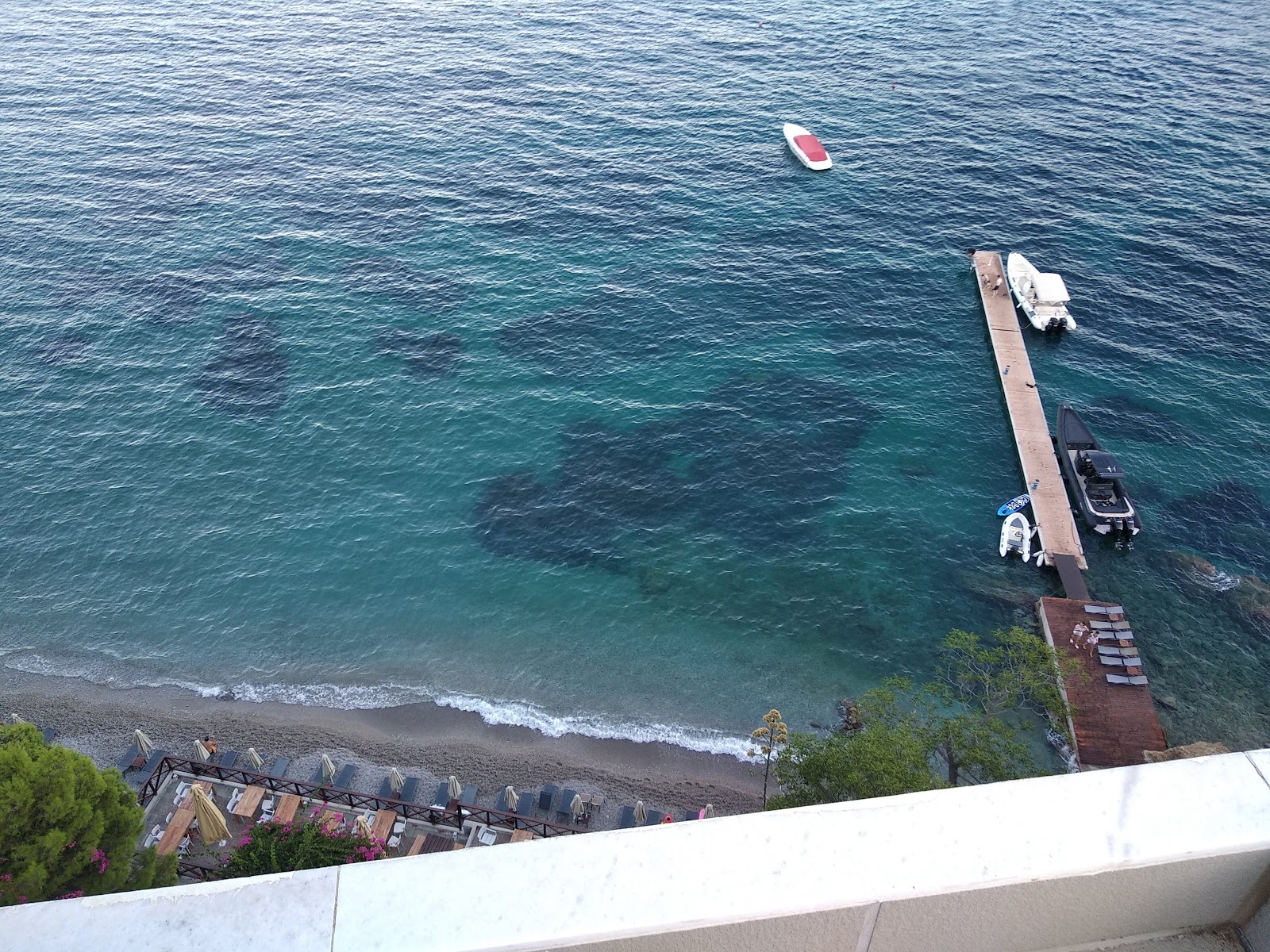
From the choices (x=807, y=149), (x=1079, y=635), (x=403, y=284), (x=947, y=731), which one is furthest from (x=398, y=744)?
(x=807, y=149)

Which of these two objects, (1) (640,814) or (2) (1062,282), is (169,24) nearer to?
(2) (1062,282)

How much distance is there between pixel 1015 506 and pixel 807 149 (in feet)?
169

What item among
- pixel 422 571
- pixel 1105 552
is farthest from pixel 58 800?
pixel 1105 552

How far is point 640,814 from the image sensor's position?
4412 centimetres

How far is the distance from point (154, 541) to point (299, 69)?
8303 cm

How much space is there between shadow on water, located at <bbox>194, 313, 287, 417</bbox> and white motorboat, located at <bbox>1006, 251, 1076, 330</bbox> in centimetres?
5819

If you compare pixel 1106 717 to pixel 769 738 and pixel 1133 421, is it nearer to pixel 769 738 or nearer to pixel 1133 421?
pixel 769 738

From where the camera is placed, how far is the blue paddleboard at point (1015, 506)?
194 feet

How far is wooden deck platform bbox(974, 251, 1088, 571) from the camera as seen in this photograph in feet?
188

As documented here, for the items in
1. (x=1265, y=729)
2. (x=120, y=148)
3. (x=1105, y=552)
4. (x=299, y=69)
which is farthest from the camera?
(x=299, y=69)

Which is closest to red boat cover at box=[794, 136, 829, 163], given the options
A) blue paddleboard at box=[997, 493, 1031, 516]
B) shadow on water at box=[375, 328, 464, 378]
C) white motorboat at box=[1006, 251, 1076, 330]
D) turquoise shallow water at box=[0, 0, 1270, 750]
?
turquoise shallow water at box=[0, 0, 1270, 750]

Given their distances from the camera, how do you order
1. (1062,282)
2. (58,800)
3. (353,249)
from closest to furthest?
(58,800), (1062,282), (353,249)

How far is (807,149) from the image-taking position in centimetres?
9619

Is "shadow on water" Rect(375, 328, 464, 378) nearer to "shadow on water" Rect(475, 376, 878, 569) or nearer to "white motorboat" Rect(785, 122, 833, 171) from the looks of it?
"shadow on water" Rect(475, 376, 878, 569)
